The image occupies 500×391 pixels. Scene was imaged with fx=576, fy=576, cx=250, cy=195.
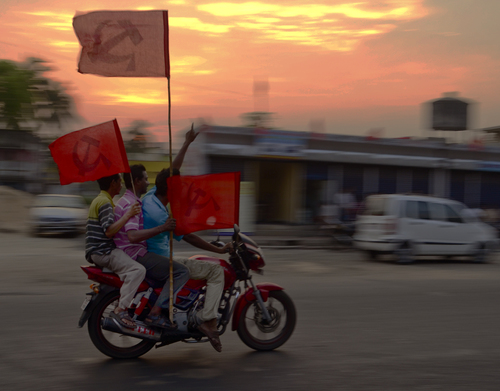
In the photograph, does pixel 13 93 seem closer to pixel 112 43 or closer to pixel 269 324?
pixel 112 43

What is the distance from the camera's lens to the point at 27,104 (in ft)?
147

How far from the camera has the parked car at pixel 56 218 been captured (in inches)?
811

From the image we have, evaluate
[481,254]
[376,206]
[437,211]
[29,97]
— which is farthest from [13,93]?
[481,254]

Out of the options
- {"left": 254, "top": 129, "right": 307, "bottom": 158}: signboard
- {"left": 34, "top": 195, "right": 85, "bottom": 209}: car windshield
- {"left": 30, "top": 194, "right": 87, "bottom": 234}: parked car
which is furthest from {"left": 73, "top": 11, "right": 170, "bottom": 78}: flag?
{"left": 254, "top": 129, "right": 307, "bottom": 158}: signboard

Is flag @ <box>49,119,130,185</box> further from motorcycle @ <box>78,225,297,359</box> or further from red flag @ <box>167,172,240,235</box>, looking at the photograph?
motorcycle @ <box>78,225,297,359</box>

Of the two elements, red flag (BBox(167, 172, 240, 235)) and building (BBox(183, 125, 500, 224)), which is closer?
red flag (BBox(167, 172, 240, 235))

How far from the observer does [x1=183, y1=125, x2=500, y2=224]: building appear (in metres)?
23.8

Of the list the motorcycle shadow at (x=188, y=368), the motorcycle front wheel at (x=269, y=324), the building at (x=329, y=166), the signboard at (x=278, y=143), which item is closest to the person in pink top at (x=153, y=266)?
the motorcycle shadow at (x=188, y=368)

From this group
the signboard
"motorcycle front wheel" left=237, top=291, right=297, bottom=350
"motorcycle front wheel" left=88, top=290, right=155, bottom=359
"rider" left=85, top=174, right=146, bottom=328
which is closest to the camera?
"rider" left=85, top=174, right=146, bottom=328

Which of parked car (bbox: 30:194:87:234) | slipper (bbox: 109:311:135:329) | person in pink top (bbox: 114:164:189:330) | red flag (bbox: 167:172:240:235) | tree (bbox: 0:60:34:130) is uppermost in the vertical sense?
tree (bbox: 0:60:34:130)

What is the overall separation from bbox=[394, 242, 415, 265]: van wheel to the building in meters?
8.57

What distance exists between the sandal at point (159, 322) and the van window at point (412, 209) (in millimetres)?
10226

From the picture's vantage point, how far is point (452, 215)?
14.4 metres

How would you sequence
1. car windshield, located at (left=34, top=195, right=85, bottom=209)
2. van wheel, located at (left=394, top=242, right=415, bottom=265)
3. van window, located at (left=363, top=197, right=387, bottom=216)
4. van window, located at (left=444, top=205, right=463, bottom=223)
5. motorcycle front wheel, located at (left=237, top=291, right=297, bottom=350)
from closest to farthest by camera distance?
motorcycle front wheel, located at (left=237, top=291, right=297, bottom=350), van wheel, located at (left=394, top=242, right=415, bottom=265), van window, located at (left=363, top=197, right=387, bottom=216), van window, located at (left=444, top=205, right=463, bottom=223), car windshield, located at (left=34, top=195, right=85, bottom=209)
